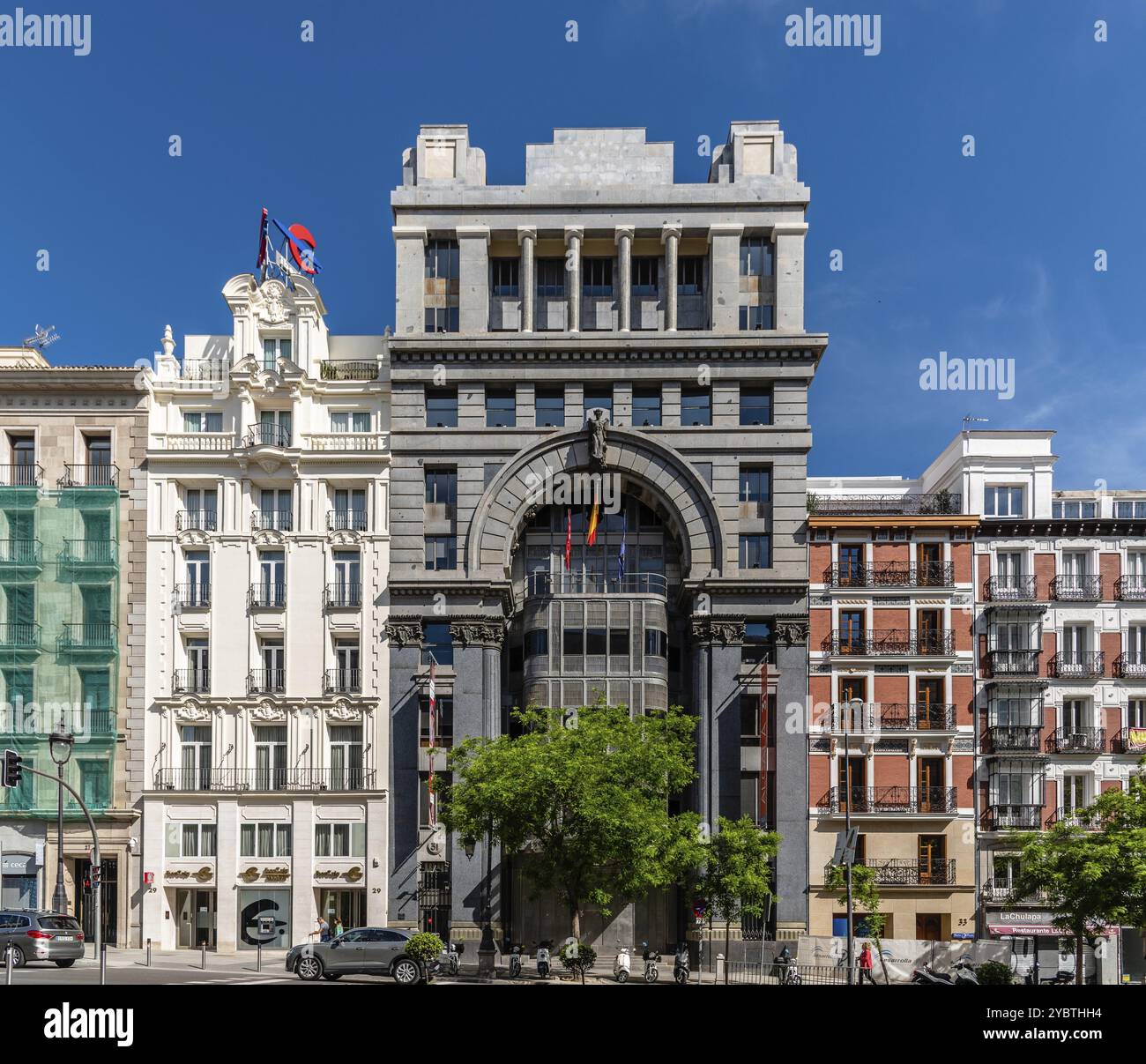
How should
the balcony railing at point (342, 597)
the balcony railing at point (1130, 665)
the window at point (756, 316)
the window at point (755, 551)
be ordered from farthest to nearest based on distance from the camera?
the window at point (756, 316) → the window at point (755, 551) → the balcony railing at point (342, 597) → the balcony railing at point (1130, 665)

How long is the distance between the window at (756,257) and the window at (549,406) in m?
10.9

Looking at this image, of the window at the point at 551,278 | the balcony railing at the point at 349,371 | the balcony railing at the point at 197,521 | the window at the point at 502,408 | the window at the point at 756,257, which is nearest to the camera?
the balcony railing at the point at 197,521

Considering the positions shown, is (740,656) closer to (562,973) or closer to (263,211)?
(562,973)

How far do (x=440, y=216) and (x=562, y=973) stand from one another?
35.5 metres

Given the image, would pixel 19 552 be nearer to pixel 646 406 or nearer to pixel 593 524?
pixel 593 524

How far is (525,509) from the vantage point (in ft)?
187

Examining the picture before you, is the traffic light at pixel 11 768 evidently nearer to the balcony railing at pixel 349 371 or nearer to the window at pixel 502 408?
the balcony railing at pixel 349 371

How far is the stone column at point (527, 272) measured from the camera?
190 feet

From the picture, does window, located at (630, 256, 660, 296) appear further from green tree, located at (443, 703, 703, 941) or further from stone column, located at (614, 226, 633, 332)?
green tree, located at (443, 703, 703, 941)

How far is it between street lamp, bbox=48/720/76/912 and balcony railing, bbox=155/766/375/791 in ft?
14.3

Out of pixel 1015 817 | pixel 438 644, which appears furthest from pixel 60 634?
pixel 1015 817

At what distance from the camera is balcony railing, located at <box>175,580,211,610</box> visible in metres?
55.8

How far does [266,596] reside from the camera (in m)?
56.0

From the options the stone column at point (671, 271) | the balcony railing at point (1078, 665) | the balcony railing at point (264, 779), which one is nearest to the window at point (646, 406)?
the stone column at point (671, 271)
